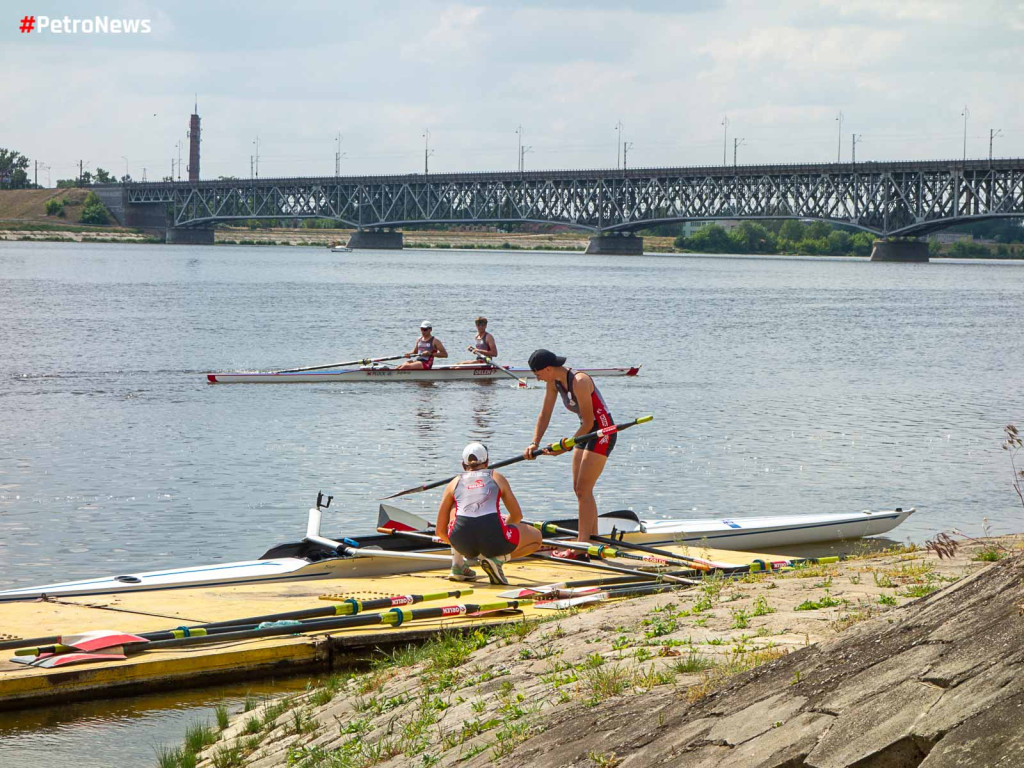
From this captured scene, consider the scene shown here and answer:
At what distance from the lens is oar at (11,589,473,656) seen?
9836mm

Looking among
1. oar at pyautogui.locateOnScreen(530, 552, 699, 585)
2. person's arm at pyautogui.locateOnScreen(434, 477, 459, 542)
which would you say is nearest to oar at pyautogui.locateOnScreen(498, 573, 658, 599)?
oar at pyautogui.locateOnScreen(530, 552, 699, 585)

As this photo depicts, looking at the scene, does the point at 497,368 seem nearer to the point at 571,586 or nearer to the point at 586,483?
the point at 586,483

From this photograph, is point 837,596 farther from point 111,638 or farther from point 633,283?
point 633,283

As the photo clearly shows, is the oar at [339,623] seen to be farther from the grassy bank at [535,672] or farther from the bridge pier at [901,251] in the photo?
the bridge pier at [901,251]

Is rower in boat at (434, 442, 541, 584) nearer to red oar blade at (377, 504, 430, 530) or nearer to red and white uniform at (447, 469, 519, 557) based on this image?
red and white uniform at (447, 469, 519, 557)

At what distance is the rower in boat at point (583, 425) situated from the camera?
13.1 meters

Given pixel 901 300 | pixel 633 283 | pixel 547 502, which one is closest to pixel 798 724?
pixel 547 502

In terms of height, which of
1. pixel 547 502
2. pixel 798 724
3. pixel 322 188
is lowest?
pixel 547 502

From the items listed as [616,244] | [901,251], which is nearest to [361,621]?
[901,251]

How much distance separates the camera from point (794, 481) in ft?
67.7

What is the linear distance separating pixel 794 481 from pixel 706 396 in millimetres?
12096

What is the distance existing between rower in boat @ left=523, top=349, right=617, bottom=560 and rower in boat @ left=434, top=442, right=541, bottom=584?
4.10ft

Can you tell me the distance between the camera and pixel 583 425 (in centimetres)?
1326

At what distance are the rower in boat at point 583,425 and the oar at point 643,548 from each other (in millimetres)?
262
